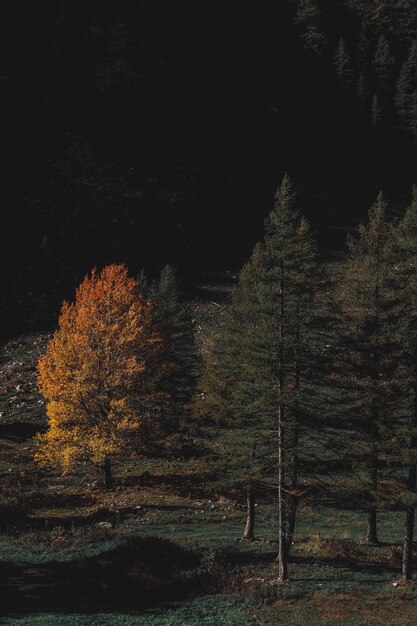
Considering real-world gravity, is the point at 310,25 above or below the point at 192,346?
above

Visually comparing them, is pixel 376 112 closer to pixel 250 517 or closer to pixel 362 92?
pixel 362 92

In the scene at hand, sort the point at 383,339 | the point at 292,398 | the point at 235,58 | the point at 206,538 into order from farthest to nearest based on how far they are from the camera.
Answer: the point at 235,58
the point at 206,538
the point at 383,339
the point at 292,398

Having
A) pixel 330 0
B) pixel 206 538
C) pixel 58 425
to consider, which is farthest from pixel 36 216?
pixel 330 0

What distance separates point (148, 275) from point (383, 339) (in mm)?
48395

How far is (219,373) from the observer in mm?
25172

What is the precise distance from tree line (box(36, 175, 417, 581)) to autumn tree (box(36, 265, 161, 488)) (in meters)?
0.07

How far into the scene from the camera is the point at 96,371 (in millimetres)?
28109

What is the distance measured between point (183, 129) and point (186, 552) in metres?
85.6

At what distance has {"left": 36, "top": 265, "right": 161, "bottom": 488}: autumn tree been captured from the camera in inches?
1075

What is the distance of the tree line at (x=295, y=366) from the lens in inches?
766

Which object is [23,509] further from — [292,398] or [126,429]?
[292,398]

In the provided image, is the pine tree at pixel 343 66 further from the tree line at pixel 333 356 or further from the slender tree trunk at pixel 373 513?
the slender tree trunk at pixel 373 513

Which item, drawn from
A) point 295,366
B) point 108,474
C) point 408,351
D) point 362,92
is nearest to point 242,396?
point 295,366

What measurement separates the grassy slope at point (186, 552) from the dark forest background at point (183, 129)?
32028 millimetres
